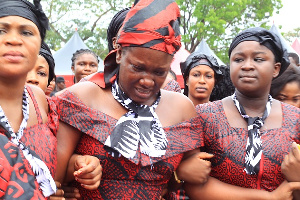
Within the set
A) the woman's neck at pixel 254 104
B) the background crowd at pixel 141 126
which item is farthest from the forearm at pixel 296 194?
the woman's neck at pixel 254 104

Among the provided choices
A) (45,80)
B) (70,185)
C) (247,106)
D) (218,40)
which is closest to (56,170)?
(70,185)

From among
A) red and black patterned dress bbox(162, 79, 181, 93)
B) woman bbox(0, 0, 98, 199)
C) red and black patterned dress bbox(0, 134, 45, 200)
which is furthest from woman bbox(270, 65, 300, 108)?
red and black patterned dress bbox(0, 134, 45, 200)

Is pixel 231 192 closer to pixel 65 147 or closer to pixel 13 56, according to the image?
pixel 65 147

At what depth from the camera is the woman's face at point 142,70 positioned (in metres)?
1.93

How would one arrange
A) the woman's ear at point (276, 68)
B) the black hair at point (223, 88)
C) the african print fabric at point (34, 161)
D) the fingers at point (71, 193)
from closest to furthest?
the african print fabric at point (34, 161), the fingers at point (71, 193), the woman's ear at point (276, 68), the black hair at point (223, 88)

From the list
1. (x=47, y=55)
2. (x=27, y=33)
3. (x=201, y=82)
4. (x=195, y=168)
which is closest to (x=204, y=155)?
(x=195, y=168)

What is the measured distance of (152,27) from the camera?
1944mm

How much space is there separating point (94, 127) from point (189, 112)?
59 cm

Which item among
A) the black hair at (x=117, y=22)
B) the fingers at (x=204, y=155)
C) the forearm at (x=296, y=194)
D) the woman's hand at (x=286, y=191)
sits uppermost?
the black hair at (x=117, y=22)

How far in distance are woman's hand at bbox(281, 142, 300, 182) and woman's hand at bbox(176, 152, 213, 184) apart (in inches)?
16.6

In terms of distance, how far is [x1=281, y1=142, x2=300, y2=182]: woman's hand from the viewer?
2.13 m

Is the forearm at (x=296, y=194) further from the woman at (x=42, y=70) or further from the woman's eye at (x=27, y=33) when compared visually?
the woman at (x=42, y=70)

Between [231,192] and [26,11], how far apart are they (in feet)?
4.88

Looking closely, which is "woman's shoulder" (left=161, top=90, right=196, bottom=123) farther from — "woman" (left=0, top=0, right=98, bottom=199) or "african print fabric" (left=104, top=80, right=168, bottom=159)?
"woman" (left=0, top=0, right=98, bottom=199)
